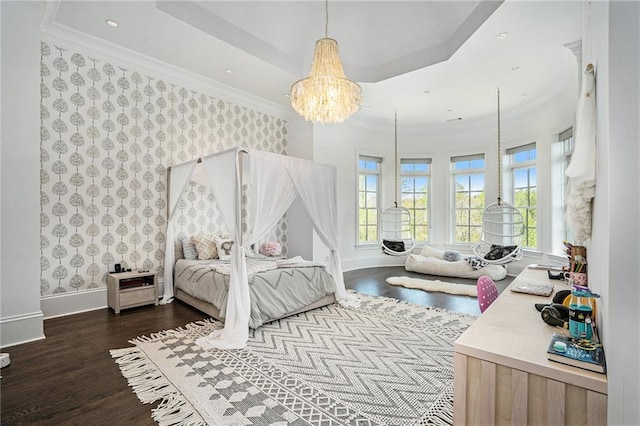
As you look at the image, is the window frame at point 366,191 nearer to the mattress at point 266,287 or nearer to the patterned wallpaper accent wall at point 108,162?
the mattress at point 266,287

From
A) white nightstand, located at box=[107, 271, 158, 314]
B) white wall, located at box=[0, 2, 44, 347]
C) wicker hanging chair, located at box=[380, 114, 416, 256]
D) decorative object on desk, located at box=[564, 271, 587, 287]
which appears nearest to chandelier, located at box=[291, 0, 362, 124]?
decorative object on desk, located at box=[564, 271, 587, 287]

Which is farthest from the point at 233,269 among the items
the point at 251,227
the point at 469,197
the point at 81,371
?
the point at 469,197

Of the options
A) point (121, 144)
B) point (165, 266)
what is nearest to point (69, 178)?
point (121, 144)

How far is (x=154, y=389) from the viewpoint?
6.68 feet

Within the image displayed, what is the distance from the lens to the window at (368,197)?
6.72 meters

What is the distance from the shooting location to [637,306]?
2.73ft

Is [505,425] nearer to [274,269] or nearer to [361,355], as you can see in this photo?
[361,355]

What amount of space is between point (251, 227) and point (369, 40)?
319cm

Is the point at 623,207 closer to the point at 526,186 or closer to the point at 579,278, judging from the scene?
the point at 579,278

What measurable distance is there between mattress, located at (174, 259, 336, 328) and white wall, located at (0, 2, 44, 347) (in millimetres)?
1437

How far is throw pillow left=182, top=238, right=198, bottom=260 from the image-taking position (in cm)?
428

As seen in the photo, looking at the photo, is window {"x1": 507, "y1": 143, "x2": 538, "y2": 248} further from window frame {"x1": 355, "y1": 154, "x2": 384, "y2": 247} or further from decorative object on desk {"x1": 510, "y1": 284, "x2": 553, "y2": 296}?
decorative object on desk {"x1": 510, "y1": 284, "x2": 553, "y2": 296}

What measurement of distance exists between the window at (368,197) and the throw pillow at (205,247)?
10.7ft

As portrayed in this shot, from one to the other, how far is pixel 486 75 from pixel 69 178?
5618mm
